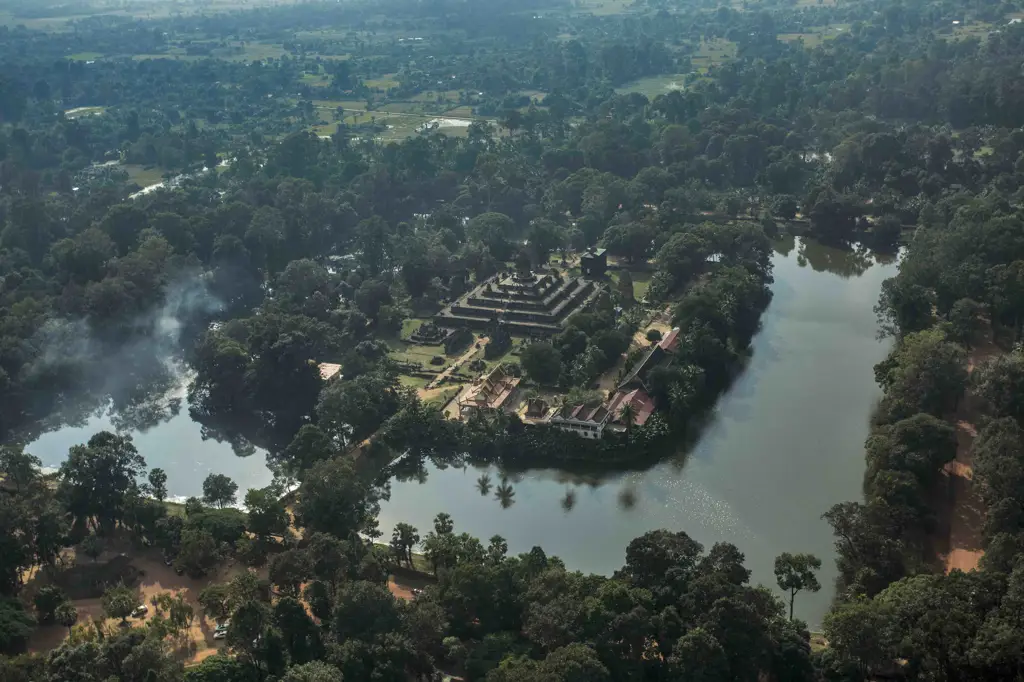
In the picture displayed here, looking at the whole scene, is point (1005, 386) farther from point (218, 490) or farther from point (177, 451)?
point (177, 451)

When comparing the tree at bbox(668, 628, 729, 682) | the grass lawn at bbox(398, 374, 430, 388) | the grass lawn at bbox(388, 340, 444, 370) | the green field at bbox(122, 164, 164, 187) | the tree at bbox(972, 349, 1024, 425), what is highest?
the tree at bbox(972, 349, 1024, 425)

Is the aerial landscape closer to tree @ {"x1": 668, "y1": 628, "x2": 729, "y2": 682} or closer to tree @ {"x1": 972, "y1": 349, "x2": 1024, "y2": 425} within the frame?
tree @ {"x1": 668, "y1": 628, "x2": 729, "y2": 682}

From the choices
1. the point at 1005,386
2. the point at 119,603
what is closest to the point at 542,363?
the point at 1005,386

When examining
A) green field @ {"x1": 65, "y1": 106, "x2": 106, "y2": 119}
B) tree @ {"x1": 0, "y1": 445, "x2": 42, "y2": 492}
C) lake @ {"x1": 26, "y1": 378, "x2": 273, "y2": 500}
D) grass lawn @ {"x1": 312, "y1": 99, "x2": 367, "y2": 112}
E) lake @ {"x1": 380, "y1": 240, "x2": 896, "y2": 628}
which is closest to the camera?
lake @ {"x1": 380, "y1": 240, "x2": 896, "y2": 628}

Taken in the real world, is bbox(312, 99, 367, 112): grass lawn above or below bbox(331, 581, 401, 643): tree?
below

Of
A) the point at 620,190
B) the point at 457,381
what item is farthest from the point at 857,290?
the point at 457,381

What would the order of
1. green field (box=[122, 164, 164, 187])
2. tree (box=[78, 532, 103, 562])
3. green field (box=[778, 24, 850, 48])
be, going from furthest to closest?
green field (box=[778, 24, 850, 48]) < green field (box=[122, 164, 164, 187]) < tree (box=[78, 532, 103, 562])

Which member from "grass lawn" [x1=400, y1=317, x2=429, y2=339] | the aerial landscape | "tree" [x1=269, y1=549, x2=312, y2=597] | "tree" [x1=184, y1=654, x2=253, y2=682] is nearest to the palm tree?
the aerial landscape

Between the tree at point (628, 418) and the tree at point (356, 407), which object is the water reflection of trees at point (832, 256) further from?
the tree at point (356, 407)
